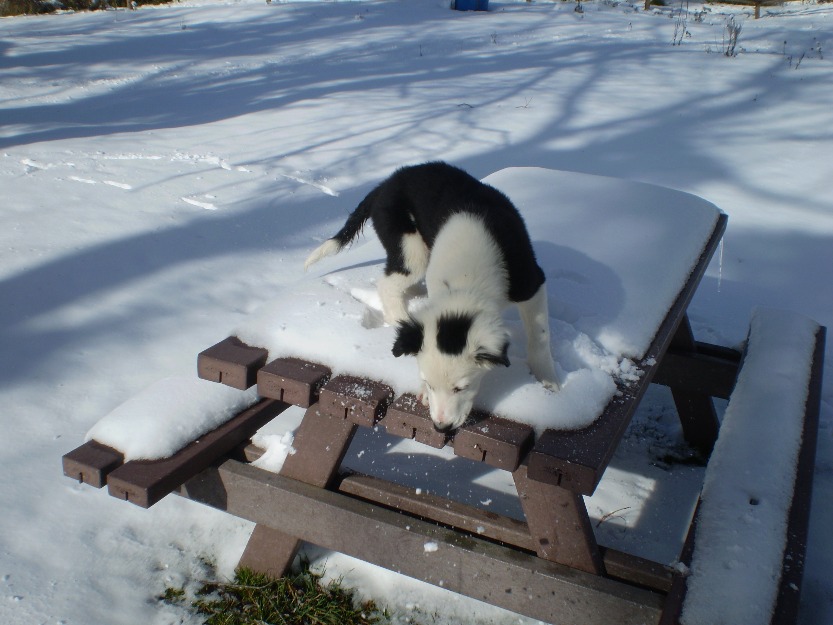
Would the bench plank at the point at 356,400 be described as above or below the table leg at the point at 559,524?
above

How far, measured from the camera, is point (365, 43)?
1346 cm

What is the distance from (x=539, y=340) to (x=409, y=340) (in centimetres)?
44

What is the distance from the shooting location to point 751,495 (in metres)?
2.14

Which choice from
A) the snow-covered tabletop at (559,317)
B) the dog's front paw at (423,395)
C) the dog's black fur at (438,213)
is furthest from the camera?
the dog's black fur at (438,213)

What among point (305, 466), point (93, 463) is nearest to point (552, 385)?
point (305, 466)

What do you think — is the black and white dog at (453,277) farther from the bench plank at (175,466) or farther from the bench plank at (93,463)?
the bench plank at (93,463)

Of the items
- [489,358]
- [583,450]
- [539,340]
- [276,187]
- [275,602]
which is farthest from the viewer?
[276,187]

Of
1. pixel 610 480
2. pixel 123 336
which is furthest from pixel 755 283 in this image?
pixel 123 336

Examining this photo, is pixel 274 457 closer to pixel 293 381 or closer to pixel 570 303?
pixel 293 381

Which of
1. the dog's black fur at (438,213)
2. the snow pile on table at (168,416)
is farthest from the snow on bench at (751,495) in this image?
the snow pile on table at (168,416)

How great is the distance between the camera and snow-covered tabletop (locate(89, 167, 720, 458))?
2.20m

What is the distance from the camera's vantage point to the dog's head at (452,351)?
2.00m

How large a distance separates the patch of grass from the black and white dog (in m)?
0.94

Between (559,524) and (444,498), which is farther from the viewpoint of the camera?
(444,498)
